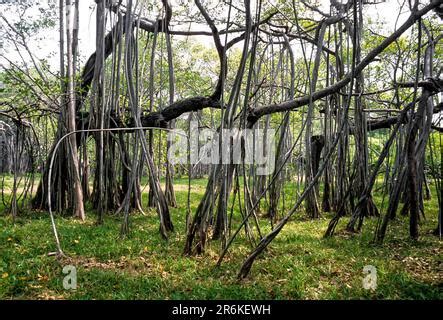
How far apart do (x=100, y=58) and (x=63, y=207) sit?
267 cm

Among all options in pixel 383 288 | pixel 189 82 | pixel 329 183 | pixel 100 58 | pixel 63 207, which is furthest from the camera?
pixel 189 82

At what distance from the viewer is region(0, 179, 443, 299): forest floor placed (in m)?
2.58

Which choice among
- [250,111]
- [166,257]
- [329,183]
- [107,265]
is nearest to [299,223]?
[329,183]

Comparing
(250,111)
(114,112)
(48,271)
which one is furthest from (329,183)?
(48,271)

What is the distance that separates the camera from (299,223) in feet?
18.3

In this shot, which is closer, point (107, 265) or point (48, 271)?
point (48, 271)

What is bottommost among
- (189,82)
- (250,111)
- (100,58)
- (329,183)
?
(329,183)

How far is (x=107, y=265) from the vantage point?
3.19m

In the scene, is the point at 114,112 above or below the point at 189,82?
below

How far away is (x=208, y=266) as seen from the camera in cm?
319

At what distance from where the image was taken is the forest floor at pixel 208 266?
2.58 m
